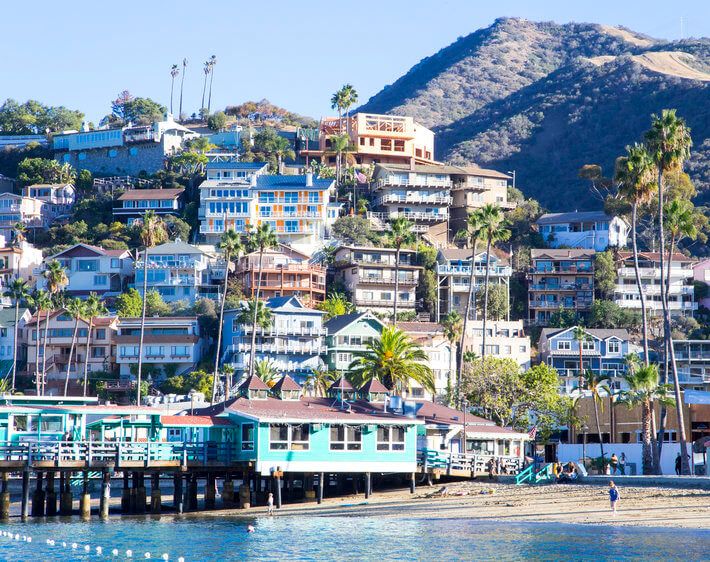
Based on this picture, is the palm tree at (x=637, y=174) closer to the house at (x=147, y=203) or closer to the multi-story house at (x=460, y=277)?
the multi-story house at (x=460, y=277)

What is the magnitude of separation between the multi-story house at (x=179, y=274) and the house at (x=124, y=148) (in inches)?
1376

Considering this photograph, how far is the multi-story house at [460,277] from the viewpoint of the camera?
146625mm

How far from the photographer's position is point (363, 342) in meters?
129

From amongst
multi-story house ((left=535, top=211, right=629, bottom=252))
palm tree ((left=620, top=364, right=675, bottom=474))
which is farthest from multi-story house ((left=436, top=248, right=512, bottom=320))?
palm tree ((left=620, top=364, right=675, bottom=474))

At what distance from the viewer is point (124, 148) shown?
181000 mm

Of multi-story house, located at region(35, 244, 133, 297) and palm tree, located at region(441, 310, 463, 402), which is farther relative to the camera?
multi-story house, located at region(35, 244, 133, 297)

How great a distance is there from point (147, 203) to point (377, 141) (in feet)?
106

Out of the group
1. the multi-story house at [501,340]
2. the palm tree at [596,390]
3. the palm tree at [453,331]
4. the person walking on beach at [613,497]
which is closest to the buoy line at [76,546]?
the person walking on beach at [613,497]

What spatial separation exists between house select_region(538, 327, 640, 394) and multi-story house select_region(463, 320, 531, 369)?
7.49 ft

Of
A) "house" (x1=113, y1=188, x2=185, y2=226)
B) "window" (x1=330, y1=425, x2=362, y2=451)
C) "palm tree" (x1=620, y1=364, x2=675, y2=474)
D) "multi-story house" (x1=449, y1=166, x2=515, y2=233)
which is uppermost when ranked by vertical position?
"multi-story house" (x1=449, y1=166, x2=515, y2=233)

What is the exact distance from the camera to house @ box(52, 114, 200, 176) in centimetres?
17900

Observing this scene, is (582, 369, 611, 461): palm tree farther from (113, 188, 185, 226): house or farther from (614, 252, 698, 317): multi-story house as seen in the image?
(113, 188, 185, 226): house

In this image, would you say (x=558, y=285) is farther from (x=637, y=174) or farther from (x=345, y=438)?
(x=345, y=438)

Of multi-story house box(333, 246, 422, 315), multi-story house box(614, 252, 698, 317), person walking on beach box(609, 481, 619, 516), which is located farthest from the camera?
multi-story house box(614, 252, 698, 317)
